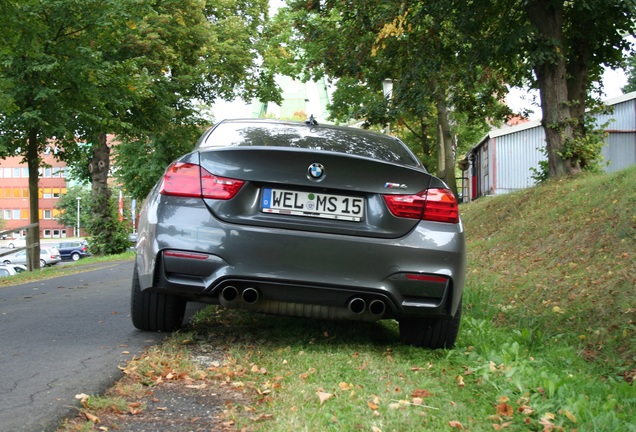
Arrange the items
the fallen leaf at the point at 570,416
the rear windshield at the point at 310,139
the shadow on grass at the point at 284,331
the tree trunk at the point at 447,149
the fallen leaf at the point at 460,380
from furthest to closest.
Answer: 1. the tree trunk at the point at 447,149
2. the shadow on grass at the point at 284,331
3. the rear windshield at the point at 310,139
4. the fallen leaf at the point at 460,380
5. the fallen leaf at the point at 570,416

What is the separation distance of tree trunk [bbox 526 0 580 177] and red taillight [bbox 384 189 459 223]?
42.0 ft

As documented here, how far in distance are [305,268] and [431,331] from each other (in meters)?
1.04

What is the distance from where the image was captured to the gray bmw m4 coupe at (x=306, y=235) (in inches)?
181

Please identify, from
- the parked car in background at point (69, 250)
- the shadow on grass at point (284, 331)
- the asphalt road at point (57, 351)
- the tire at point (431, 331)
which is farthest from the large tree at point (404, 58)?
the parked car in background at point (69, 250)

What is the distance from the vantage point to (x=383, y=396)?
3.71 meters

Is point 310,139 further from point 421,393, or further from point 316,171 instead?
point 421,393

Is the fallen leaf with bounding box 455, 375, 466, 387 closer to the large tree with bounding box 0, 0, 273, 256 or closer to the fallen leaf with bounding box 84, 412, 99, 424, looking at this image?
the fallen leaf with bounding box 84, 412, 99, 424

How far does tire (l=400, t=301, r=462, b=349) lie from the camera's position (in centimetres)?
506

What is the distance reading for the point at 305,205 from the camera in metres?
4.64

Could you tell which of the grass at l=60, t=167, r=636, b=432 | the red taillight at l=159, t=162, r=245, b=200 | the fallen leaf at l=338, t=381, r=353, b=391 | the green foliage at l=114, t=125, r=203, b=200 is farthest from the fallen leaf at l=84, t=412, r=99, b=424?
the green foliage at l=114, t=125, r=203, b=200

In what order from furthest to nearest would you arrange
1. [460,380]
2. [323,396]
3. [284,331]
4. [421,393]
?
[284,331], [460,380], [421,393], [323,396]

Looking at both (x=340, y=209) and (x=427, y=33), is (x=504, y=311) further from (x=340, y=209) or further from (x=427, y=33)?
(x=427, y=33)

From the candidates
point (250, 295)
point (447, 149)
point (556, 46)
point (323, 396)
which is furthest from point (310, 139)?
point (447, 149)

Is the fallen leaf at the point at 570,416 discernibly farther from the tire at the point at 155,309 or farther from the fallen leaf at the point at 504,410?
the tire at the point at 155,309
